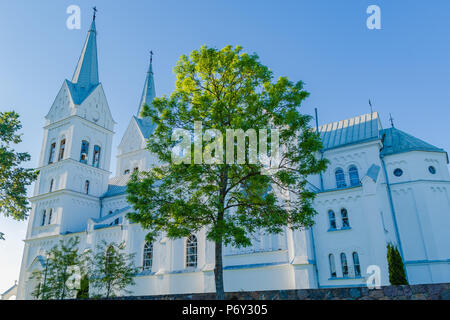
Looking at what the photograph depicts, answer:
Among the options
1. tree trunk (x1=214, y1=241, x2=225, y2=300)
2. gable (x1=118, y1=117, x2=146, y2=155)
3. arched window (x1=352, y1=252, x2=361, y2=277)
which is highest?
gable (x1=118, y1=117, x2=146, y2=155)

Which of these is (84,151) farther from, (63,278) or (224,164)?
(224,164)

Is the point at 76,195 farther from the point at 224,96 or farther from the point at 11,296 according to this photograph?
the point at 224,96

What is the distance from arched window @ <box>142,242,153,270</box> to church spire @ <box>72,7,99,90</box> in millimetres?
21667

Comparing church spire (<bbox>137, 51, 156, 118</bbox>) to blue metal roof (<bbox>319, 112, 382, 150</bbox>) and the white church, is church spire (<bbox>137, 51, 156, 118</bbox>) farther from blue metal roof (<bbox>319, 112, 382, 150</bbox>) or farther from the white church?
blue metal roof (<bbox>319, 112, 382, 150</bbox>)

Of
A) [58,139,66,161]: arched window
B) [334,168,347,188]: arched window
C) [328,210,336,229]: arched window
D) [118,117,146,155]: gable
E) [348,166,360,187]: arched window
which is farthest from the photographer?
[118,117,146,155]: gable

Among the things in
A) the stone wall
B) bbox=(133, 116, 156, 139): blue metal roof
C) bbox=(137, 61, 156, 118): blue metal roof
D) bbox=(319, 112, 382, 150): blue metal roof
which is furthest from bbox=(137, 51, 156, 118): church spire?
the stone wall

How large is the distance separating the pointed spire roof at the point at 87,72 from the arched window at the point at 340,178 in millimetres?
28471

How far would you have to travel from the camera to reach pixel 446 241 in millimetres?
21734

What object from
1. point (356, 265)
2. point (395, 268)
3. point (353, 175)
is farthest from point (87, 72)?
point (395, 268)

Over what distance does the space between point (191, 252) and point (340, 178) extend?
41.4 ft

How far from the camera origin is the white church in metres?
20.3

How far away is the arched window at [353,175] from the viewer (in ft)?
83.8

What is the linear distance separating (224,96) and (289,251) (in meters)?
11.3

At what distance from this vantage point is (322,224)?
70.8 feet
